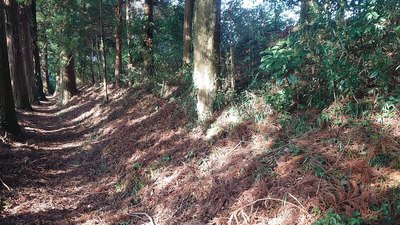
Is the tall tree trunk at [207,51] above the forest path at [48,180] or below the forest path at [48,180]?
above

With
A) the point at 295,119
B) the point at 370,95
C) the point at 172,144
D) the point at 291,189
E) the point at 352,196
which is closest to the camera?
the point at 352,196

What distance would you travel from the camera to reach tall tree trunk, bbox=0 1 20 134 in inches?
306

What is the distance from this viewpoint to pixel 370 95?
15.6 ft

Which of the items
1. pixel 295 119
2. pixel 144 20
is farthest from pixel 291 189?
pixel 144 20

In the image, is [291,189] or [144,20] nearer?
[291,189]

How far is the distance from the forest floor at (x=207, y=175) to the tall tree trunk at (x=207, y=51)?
53 centimetres

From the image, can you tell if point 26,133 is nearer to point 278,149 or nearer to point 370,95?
point 278,149

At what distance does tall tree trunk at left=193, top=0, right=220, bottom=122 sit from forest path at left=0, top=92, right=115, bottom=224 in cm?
277

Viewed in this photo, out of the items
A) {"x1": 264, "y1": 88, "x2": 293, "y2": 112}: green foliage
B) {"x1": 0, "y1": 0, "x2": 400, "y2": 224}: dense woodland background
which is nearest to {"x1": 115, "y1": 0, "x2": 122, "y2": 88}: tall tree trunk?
{"x1": 0, "y1": 0, "x2": 400, "y2": 224}: dense woodland background

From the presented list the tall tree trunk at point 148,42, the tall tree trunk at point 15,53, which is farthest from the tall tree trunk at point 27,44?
the tall tree trunk at point 148,42

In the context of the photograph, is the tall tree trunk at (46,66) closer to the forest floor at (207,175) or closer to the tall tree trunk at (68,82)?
the tall tree trunk at (68,82)

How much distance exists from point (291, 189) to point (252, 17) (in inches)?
209

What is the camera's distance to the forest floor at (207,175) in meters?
3.48

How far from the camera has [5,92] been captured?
7.94m
